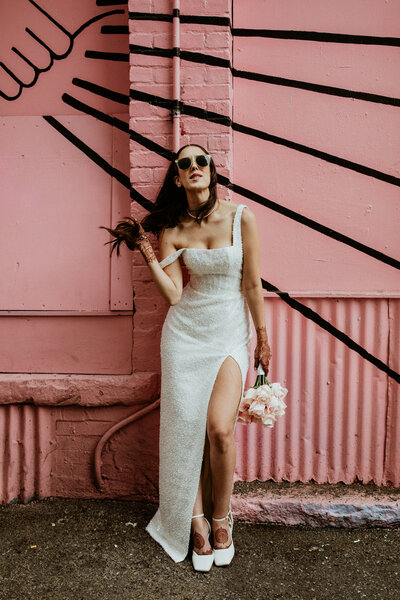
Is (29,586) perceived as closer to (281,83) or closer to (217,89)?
(217,89)

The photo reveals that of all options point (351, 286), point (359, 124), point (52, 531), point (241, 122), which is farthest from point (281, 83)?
point (52, 531)

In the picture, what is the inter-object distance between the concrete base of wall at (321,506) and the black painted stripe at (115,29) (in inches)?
124

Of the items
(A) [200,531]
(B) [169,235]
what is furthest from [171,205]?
(A) [200,531]

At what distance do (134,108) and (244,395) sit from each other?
1940 millimetres

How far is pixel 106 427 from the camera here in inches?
138

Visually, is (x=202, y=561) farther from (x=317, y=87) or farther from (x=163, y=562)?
(x=317, y=87)

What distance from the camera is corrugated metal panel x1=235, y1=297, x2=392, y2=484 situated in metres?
3.39

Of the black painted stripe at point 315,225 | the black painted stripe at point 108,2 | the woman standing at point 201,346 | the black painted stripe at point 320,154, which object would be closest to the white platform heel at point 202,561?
the woman standing at point 201,346

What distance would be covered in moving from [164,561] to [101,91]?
2998 millimetres

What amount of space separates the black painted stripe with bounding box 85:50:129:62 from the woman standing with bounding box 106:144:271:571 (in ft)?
3.44

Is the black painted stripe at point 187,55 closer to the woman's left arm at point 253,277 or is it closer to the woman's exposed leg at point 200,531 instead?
the woman's left arm at point 253,277

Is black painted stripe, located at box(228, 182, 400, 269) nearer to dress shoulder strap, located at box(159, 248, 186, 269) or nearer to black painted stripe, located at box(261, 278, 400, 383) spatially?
black painted stripe, located at box(261, 278, 400, 383)

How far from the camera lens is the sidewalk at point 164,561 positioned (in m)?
2.59

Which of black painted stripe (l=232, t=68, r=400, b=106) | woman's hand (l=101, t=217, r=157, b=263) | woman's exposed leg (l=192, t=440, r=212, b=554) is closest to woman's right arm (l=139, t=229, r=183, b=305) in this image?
woman's hand (l=101, t=217, r=157, b=263)
